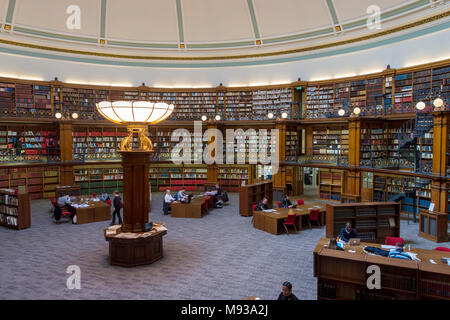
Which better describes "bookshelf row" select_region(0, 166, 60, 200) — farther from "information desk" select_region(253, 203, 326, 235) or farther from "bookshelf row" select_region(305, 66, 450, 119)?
"bookshelf row" select_region(305, 66, 450, 119)

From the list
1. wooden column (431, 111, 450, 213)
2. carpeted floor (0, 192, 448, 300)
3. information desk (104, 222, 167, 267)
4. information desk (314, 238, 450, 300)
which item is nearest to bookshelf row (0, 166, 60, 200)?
carpeted floor (0, 192, 448, 300)

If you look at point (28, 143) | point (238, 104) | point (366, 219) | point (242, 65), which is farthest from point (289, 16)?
point (28, 143)

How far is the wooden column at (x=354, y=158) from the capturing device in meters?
12.9

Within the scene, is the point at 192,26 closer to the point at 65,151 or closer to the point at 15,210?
the point at 65,151

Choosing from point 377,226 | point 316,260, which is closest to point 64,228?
point 316,260

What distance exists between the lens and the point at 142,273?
22.1 feet

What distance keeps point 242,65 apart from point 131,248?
12.9 metres

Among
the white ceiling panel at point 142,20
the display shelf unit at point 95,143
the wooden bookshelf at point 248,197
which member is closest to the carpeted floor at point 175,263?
the wooden bookshelf at point 248,197

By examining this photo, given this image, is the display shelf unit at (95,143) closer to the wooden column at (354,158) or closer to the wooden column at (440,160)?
the wooden column at (354,158)

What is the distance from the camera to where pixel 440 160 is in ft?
31.4

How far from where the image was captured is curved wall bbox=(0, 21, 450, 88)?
12906mm

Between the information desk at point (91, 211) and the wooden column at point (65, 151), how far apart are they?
3940 mm
